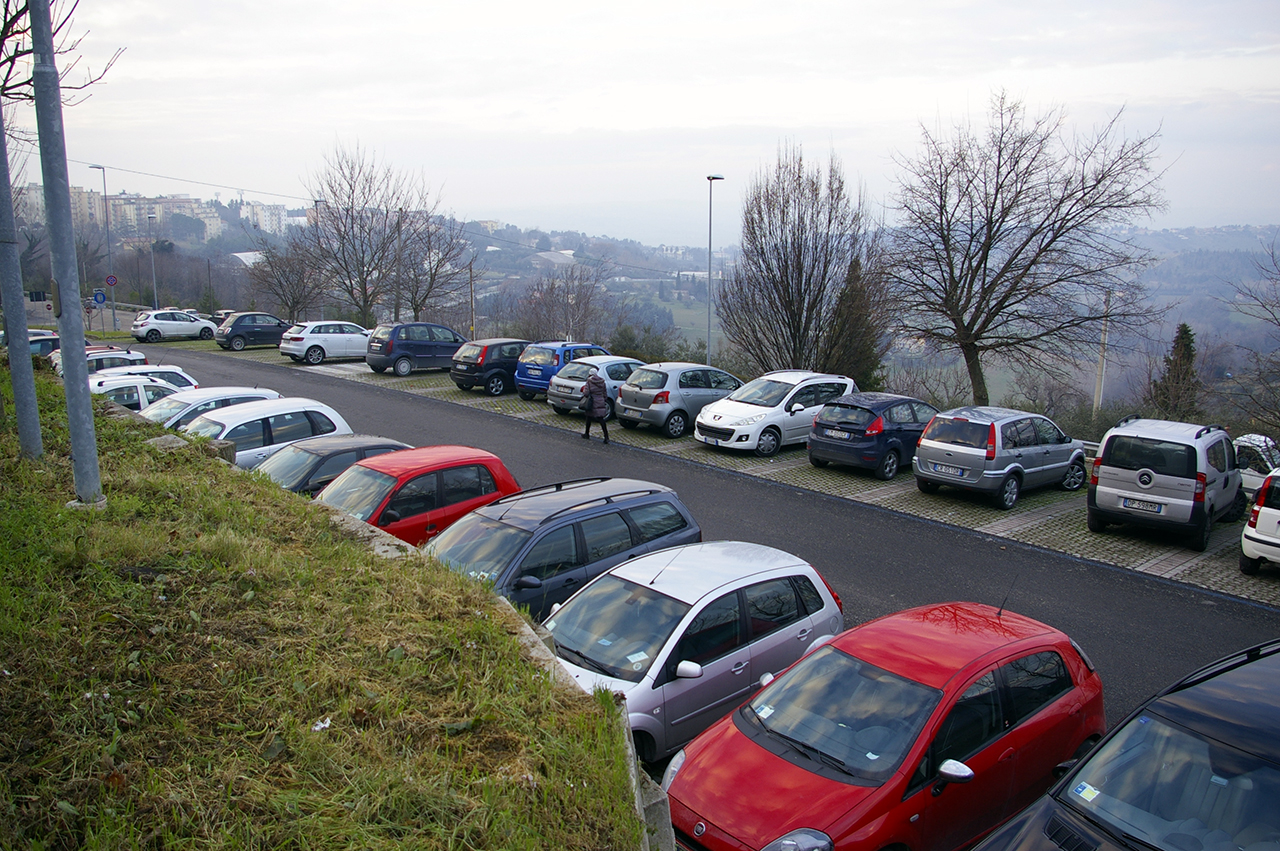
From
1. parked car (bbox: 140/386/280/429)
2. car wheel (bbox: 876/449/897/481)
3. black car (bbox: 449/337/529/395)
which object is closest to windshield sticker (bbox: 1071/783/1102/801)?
car wheel (bbox: 876/449/897/481)

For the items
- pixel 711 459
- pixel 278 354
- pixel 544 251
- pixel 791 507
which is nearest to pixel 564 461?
pixel 711 459

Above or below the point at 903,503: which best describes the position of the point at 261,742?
above

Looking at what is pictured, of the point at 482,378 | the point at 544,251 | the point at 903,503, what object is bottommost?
the point at 903,503

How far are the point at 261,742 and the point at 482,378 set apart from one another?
19.7 meters

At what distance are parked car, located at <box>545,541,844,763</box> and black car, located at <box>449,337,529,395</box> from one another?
54.6 ft

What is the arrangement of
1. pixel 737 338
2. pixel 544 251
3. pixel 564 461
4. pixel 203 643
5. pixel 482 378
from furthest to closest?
pixel 544 251 < pixel 737 338 < pixel 482 378 < pixel 564 461 < pixel 203 643

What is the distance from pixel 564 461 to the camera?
1532cm

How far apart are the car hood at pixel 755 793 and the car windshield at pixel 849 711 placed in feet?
0.58

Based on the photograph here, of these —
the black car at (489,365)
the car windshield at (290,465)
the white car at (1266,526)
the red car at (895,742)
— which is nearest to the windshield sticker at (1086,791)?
the red car at (895,742)

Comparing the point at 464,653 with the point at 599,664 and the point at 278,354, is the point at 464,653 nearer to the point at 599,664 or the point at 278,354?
the point at 599,664

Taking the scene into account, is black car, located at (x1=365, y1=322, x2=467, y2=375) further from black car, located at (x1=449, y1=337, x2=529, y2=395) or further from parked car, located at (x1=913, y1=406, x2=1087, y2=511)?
parked car, located at (x1=913, y1=406, x2=1087, y2=511)

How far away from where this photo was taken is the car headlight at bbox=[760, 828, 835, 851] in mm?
Result: 3984

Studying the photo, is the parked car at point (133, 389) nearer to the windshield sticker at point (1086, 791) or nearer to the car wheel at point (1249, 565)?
the windshield sticker at point (1086, 791)

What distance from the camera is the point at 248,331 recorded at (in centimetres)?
3170
